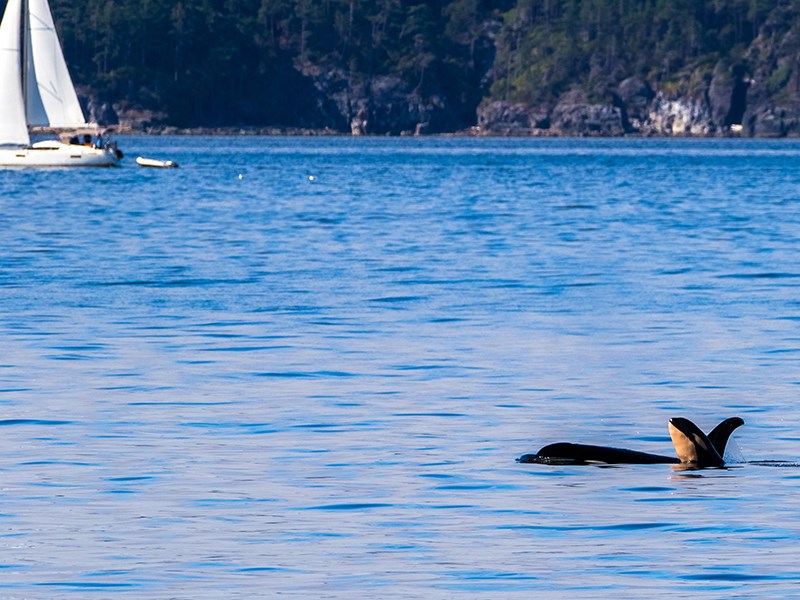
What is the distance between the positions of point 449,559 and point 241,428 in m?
6.57

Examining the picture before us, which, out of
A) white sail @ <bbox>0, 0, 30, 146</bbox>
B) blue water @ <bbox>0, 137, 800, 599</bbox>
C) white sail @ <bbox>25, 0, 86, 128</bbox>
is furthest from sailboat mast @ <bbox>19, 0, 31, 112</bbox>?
blue water @ <bbox>0, 137, 800, 599</bbox>

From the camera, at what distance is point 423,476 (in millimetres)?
16922

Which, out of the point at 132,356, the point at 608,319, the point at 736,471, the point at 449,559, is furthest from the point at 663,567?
the point at 608,319

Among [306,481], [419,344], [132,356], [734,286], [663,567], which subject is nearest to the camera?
[663,567]

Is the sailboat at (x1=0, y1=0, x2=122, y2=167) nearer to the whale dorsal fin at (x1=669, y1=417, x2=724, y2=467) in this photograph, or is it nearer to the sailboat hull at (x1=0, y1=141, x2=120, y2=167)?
the sailboat hull at (x1=0, y1=141, x2=120, y2=167)

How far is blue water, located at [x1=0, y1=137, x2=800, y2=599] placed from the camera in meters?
13.3

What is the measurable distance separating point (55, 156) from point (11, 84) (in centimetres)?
515

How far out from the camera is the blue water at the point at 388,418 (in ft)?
43.8

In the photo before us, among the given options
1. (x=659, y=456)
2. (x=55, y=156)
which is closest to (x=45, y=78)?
(x=55, y=156)

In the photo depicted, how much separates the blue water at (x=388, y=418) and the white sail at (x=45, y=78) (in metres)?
70.1

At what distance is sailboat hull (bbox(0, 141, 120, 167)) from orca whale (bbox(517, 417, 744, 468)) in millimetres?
100667

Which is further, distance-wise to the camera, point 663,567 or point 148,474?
point 148,474

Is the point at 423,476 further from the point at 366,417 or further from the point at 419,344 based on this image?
the point at 419,344

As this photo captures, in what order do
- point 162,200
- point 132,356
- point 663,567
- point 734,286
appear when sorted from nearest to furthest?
point 663,567 < point 132,356 < point 734,286 < point 162,200
